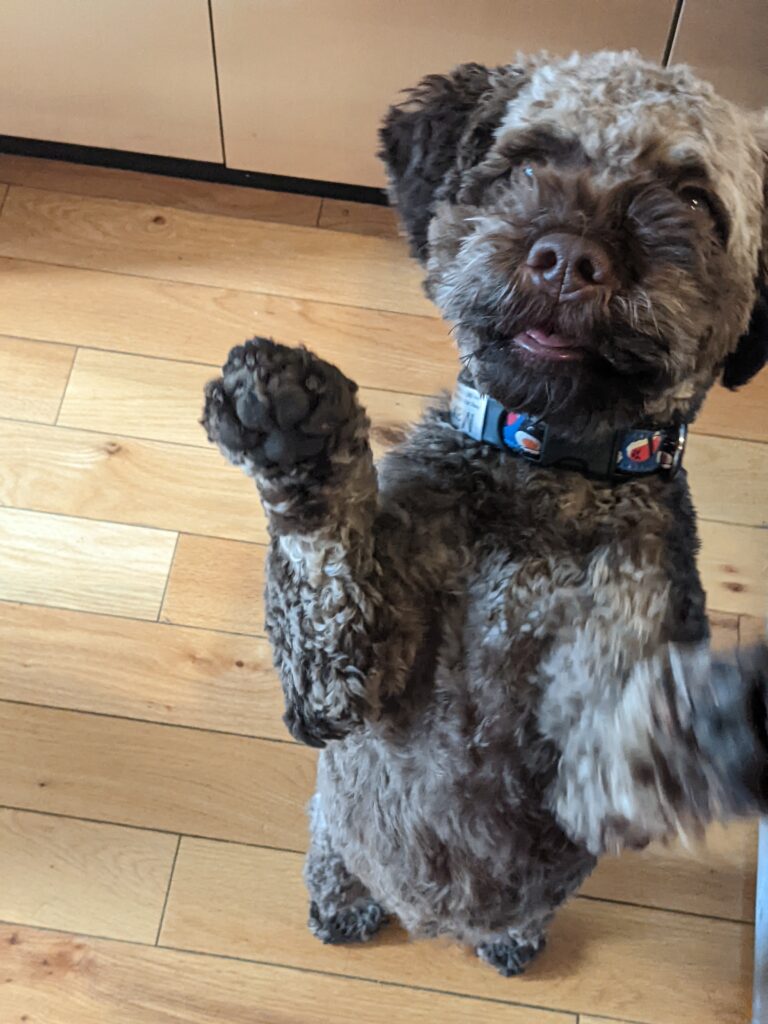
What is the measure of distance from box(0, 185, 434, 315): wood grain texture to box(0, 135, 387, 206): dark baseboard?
0.09m

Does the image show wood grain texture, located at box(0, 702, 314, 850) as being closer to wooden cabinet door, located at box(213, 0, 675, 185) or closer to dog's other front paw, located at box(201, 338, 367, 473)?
dog's other front paw, located at box(201, 338, 367, 473)

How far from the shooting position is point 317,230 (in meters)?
2.08

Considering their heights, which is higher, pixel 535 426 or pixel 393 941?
pixel 535 426

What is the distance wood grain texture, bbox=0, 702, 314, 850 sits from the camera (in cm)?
158

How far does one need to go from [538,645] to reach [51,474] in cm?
112

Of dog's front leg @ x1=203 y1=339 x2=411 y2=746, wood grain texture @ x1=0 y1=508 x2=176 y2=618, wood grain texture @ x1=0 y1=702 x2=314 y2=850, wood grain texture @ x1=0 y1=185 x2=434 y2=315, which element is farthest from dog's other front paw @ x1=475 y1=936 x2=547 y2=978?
wood grain texture @ x1=0 y1=185 x2=434 y2=315

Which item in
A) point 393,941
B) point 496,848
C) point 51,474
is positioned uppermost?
point 496,848

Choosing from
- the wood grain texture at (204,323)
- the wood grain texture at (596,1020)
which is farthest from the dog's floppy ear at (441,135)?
the wood grain texture at (596,1020)

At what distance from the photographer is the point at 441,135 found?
3.52 ft

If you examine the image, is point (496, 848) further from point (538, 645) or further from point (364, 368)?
point (364, 368)

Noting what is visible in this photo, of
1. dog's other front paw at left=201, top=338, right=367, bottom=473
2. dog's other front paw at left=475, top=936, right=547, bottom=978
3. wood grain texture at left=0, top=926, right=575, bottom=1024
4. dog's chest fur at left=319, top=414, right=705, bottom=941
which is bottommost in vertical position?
wood grain texture at left=0, top=926, right=575, bottom=1024

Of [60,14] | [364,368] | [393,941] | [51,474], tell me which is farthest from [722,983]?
[60,14]

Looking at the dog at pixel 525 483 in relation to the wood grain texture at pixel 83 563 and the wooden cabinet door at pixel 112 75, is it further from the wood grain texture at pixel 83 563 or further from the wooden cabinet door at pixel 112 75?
the wooden cabinet door at pixel 112 75

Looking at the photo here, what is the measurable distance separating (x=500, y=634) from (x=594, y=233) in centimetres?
37
